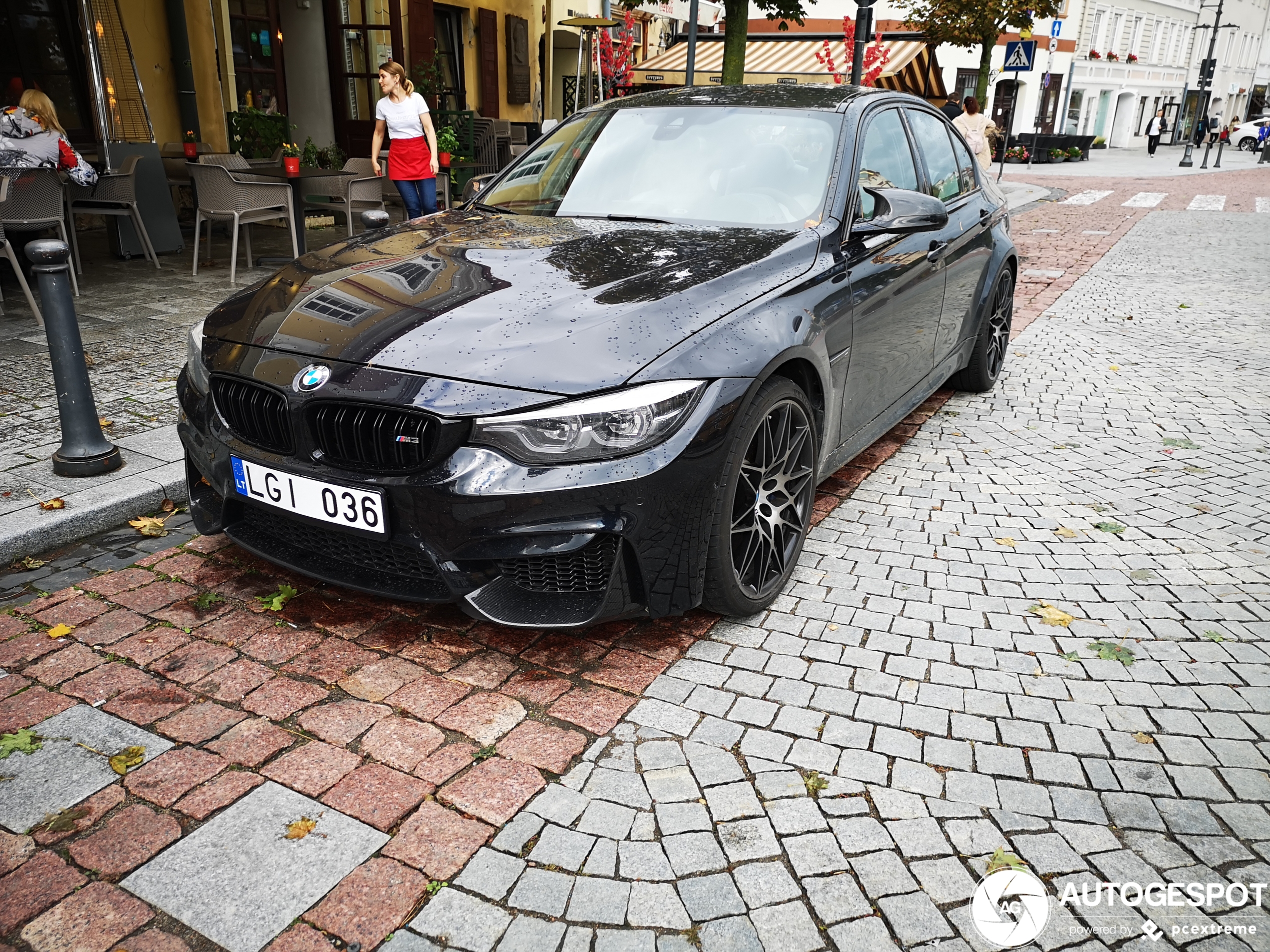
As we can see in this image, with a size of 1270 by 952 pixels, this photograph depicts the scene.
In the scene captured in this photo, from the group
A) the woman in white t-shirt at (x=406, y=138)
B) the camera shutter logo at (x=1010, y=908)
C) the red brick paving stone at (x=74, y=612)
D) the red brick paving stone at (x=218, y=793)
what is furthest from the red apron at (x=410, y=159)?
the camera shutter logo at (x=1010, y=908)

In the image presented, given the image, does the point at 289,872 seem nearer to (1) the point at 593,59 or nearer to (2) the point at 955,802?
(2) the point at 955,802

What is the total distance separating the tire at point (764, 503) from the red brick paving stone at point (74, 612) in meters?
2.08

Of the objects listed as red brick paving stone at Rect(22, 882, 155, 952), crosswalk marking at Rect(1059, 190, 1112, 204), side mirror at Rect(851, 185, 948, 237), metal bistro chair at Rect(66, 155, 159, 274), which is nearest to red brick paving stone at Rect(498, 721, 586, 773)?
red brick paving stone at Rect(22, 882, 155, 952)

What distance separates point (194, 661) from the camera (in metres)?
2.99

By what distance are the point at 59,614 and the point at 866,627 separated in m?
2.74

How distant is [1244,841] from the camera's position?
232cm

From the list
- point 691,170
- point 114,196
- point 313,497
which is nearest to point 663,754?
point 313,497

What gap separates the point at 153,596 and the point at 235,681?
2.43ft

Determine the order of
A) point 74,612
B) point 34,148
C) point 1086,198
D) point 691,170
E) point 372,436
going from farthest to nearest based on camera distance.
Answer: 1. point 1086,198
2. point 34,148
3. point 691,170
4. point 74,612
5. point 372,436

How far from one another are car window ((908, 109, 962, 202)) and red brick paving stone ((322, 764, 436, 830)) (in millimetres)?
3691

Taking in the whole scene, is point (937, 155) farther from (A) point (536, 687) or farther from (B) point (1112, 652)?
(A) point (536, 687)

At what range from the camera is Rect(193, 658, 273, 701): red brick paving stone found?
2.82m

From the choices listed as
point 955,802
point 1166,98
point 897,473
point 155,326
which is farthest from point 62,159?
point 1166,98

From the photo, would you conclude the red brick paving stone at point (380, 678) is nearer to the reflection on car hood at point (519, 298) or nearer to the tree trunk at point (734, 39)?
the reflection on car hood at point (519, 298)
